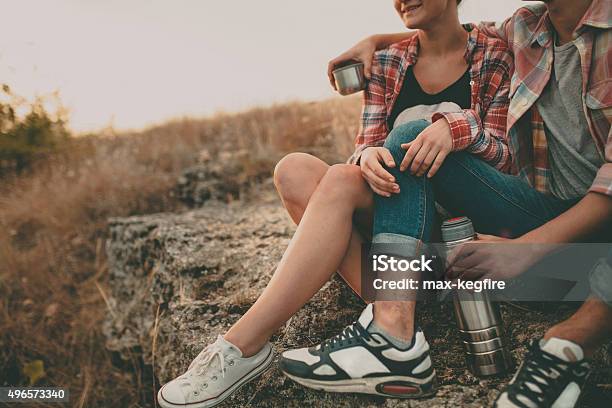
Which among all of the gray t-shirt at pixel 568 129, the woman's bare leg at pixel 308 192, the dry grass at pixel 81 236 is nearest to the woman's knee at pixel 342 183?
the woman's bare leg at pixel 308 192

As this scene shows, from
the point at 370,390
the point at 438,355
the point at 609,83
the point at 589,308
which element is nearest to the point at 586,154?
the point at 609,83

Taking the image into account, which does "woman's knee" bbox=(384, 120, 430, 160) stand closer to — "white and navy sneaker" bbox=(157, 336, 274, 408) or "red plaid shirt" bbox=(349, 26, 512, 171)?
"red plaid shirt" bbox=(349, 26, 512, 171)

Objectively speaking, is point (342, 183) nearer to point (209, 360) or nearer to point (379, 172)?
point (379, 172)

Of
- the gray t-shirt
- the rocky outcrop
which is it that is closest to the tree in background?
the rocky outcrop

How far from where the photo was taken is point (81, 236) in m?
4.07

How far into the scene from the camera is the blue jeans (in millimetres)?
1477

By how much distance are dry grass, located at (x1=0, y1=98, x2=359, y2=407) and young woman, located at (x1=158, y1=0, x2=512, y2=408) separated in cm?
120

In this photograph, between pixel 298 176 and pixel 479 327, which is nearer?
pixel 479 327

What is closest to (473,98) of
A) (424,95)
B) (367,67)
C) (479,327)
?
(424,95)

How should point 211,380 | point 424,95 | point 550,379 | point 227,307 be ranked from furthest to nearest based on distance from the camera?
1. point 227,307
2. point 424,95
3. point 211,380
4. point 550,379

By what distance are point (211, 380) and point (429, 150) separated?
94 centimetres

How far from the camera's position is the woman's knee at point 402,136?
152cm

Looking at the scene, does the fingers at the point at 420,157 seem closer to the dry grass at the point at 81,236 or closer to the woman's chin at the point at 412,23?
the woman's chin at the point at 412,23

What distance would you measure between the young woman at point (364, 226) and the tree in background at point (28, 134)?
4.90m
